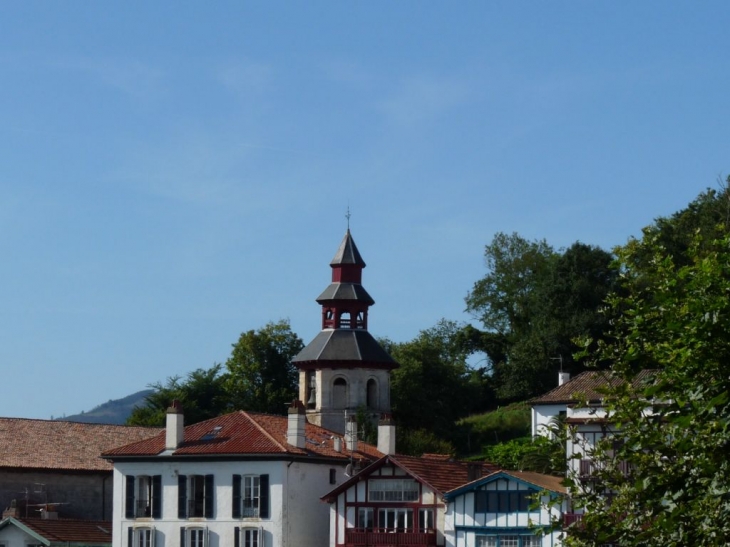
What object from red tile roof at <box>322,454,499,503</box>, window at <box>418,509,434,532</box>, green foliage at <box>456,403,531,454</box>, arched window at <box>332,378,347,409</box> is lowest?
window at <box>418,509,434,532</box>

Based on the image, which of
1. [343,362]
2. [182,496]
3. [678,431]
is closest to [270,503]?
[182,496]

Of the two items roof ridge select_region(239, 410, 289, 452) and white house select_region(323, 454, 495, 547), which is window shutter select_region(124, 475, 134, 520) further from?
white house select_region(323, 454, 495, 547)

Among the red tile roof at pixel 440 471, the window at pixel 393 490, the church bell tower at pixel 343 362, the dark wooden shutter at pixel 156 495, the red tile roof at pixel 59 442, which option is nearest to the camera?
the red tile roof at pixel 440 471

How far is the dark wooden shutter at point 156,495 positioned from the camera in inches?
2190

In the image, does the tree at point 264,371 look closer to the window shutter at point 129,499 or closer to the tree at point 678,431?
the window shutter at point 129,499

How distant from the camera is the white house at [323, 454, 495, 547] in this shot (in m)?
50.9

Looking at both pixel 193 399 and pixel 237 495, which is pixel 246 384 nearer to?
pixel 193 399

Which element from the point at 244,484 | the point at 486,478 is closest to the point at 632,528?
the point at 486,478

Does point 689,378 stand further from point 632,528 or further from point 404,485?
point 404,485

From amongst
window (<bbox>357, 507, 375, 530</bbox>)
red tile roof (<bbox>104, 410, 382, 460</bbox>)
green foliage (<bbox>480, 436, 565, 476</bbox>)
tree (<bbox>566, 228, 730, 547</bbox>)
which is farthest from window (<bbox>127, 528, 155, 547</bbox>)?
tree (<bbox>566, 228, 730, 547</bbox>)

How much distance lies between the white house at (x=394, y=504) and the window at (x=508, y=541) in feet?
5.98

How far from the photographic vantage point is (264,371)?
81.6 metres

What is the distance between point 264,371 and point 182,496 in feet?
87.5

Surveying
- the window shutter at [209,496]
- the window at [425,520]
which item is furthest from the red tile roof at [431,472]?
the window shutter at [209,496]
